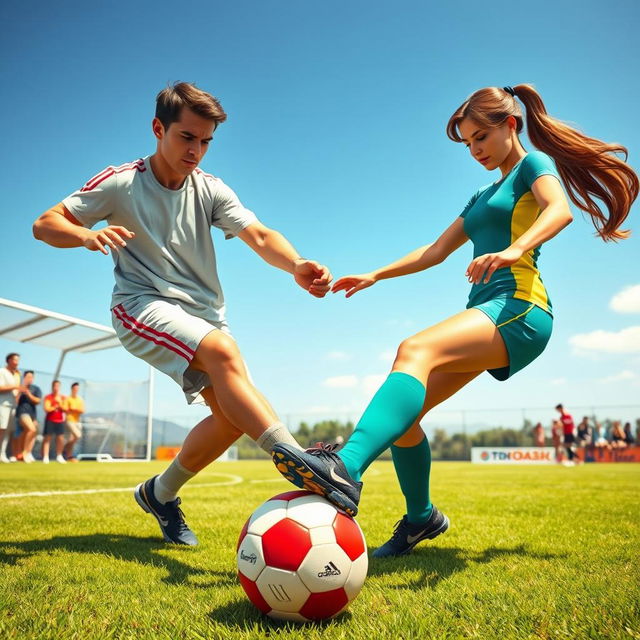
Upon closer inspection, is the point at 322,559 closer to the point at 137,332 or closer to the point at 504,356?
the point at 504,356

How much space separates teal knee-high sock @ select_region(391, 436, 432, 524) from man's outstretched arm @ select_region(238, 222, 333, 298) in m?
1.09

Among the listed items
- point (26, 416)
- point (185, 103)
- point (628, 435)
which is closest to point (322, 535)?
point (185, 103)

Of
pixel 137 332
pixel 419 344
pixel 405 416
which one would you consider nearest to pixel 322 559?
pixel 405 416

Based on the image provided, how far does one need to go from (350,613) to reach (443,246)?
7.46 ft

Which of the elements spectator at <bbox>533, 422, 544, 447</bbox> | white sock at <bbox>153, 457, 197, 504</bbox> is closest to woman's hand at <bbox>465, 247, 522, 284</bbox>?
white sock at <bbox>153, 457, 197, 504</bbox>

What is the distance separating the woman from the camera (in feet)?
7.53

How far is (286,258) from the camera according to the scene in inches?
140

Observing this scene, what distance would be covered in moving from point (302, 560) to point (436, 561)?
129 centimetres

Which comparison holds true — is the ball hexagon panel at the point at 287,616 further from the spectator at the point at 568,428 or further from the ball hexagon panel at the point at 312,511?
the spectator at the point at 568,428

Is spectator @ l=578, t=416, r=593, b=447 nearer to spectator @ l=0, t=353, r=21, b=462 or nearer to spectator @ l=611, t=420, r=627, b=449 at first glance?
spectator @ l=611, t=420, r=627, b=449

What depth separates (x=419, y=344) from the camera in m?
2.55

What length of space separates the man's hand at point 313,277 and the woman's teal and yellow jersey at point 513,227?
0.86 metres

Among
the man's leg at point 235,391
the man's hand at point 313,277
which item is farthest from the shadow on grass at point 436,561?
the man's hand at point 313,277

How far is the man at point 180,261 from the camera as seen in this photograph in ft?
9.26
